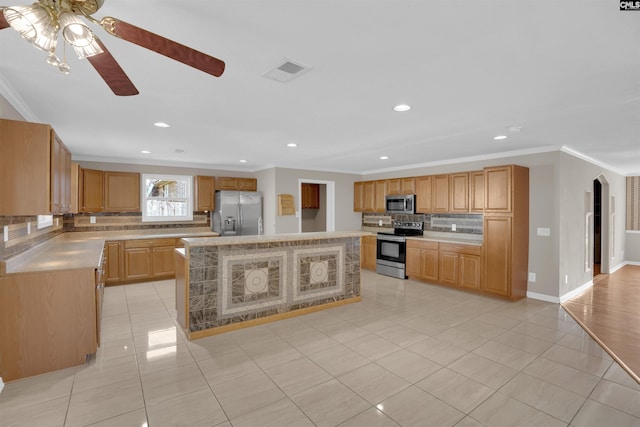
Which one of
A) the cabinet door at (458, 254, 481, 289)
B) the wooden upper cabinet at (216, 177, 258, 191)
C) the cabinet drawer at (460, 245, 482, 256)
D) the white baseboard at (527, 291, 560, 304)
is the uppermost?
the wooden upper cabinet at (216, 177, 258, 191)

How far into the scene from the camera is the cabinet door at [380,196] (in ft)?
23.2

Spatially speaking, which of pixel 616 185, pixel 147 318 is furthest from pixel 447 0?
pixel 616 185

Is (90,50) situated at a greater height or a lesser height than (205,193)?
greater

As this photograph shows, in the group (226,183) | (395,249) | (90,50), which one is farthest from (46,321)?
(395,249)

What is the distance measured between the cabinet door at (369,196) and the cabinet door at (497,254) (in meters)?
2.77

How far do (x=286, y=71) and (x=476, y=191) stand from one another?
433 centimetres

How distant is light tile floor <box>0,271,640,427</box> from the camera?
209 cm

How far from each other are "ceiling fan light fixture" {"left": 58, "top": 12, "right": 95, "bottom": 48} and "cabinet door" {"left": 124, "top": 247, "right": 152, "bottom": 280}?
16.7 ft

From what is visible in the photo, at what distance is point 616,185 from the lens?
23.3 feet

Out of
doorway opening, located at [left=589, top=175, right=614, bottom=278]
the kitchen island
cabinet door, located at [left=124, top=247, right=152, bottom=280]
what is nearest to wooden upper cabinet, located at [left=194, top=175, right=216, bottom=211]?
cabinet door, located at [left=124, top=247, right=152, bottom=280]

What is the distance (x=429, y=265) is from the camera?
568cm

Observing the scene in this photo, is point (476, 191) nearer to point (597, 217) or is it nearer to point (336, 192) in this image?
point (336, 192)

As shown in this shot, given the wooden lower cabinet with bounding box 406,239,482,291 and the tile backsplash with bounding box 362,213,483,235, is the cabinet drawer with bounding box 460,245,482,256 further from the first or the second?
the tile backsplash with bounding box 362,213,483,235

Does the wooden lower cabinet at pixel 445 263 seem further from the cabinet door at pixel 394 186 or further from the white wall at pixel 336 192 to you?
the white wall at pixel 336 192
